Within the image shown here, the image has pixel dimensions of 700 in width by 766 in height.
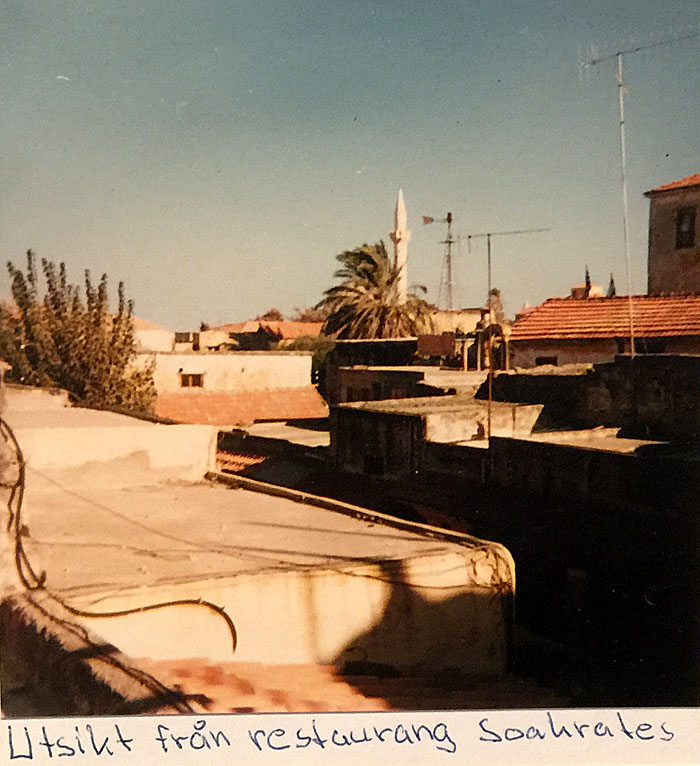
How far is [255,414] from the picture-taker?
23531mm

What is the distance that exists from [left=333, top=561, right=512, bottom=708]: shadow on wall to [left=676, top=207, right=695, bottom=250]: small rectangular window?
59.1 feet

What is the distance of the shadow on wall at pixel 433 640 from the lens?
19.0 ft

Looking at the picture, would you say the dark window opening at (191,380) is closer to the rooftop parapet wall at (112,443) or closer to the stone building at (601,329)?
the stone building at (601,329)

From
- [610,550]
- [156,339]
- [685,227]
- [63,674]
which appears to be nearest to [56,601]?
[63,674]

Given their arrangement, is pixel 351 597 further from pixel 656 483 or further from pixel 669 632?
A: pixel 656 483

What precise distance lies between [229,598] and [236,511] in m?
2.54

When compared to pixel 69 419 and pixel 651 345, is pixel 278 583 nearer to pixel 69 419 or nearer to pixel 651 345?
pixel 69 419

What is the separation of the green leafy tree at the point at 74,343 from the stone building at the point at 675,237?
15127 millimetres

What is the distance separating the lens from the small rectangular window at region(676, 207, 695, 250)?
20938mm

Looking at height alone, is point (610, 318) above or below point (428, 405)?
above

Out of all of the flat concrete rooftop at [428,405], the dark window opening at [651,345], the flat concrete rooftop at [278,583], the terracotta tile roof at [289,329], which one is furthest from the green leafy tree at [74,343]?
the terracotta tile roof at [289,329]

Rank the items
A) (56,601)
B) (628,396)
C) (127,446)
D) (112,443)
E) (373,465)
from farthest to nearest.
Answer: (628,396) → (373,465) → (127,446) → (112,443) → (56,601)

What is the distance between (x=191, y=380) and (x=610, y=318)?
13023mm

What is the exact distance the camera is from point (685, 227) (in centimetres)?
2119
